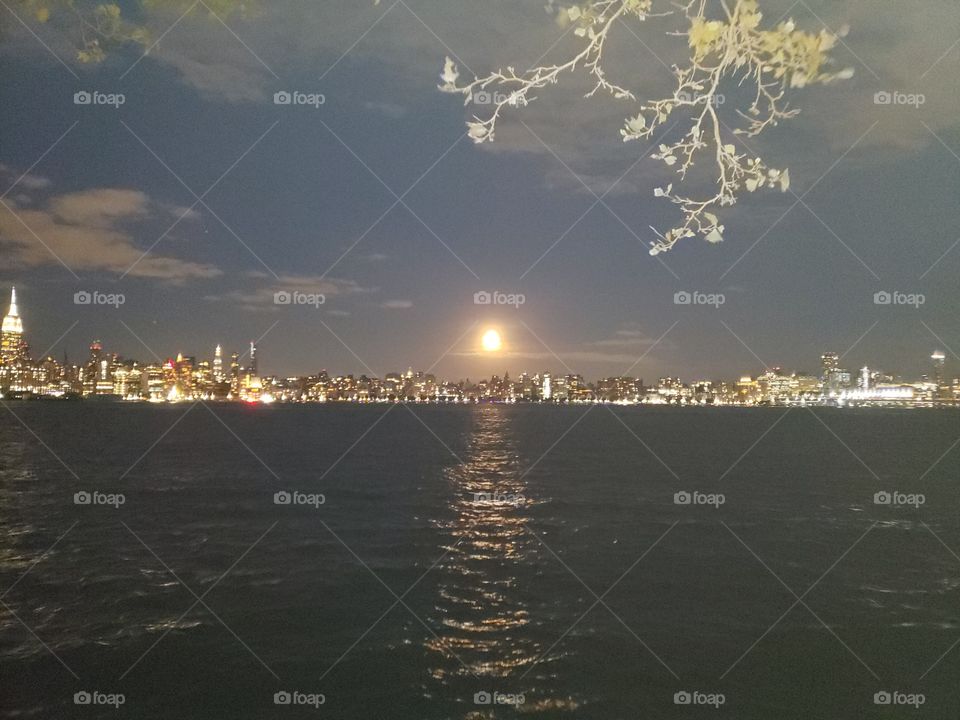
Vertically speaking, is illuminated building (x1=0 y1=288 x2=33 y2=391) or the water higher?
illuminated building (x1=0 y1=288 x2=33 y2=391)

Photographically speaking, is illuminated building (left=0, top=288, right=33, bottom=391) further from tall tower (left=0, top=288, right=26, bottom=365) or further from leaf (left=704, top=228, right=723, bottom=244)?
leaf (left=704, top=228, right=723, bottom=244)

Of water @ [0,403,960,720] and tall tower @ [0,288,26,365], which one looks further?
tall tower @ [0,288,26,365]

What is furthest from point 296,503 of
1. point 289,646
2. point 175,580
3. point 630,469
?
point 630,469

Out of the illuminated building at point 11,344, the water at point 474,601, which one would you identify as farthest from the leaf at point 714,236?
the illuminated building at point 11,344

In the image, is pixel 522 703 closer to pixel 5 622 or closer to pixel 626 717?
pixel 626 717

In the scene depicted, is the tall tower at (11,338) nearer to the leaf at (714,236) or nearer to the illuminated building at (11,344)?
the illuminated building at (11,344)

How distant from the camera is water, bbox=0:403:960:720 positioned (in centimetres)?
600

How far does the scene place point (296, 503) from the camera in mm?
18328

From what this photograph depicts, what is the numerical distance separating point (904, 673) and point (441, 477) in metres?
18.0

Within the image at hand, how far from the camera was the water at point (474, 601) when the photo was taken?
600 cm

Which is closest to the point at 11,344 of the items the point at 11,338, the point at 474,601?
the point at 11,338

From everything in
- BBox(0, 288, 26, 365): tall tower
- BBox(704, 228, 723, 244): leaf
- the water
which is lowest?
the water

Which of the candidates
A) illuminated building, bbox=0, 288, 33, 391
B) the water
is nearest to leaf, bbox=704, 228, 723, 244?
the water

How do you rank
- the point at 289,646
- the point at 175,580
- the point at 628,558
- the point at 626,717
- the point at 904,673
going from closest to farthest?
1. the point at 626,717
2. the point at 904,673
3. the point at 289,646
4. the point at 175,580
5. the point at 628,558
